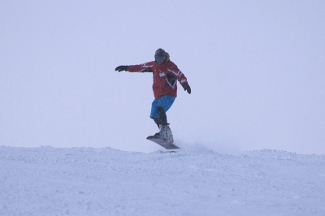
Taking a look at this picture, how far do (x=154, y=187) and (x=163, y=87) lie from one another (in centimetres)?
421

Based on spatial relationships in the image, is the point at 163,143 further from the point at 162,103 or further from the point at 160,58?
the point at 160,58

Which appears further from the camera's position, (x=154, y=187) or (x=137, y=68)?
(x=137, y=68)

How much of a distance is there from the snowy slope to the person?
7.23ft

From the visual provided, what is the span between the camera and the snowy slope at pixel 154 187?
3.49 metres

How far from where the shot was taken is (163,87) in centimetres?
825

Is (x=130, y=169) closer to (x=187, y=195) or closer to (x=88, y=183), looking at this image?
(x=88, y=183)

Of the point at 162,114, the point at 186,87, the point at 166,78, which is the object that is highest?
the point at 166,78

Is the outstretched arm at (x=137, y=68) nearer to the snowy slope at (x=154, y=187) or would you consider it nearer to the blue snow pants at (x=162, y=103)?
the blue snow pants at (x=162, y=103)

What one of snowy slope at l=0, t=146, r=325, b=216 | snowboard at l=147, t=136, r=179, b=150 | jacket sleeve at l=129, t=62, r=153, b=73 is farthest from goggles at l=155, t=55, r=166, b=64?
snowy slope at l=0, t=146, r=325, b=216

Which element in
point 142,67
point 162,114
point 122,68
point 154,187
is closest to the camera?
point 154,187

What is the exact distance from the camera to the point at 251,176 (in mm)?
5074

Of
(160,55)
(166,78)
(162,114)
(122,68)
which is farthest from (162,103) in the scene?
(122,68)

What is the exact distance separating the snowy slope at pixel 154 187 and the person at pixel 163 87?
86.7 inches

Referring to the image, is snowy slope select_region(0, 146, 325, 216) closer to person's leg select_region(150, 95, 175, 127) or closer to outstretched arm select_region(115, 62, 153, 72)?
person's leg select_region(150, 95, 175, 127)
